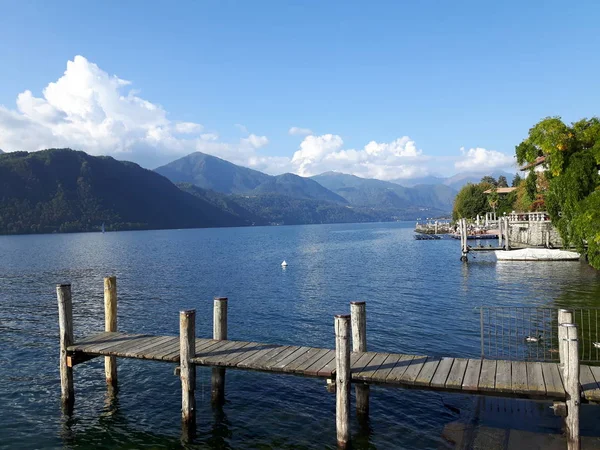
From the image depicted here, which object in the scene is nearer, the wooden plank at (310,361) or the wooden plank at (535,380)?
the wooden plank at (535,380)

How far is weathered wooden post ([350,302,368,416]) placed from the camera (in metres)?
13.5

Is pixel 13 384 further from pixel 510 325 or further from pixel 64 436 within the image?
pixel 510 325

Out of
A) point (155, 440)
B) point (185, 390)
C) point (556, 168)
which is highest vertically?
point (556, 168)

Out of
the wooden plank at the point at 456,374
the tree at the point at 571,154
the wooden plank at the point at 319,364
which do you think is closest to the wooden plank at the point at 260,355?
the wooden plank at the point at 319,364

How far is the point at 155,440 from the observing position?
42.8 ft

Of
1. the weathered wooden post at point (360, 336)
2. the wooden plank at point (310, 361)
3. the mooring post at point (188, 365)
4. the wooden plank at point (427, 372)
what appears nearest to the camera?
the wooden plank at point (427, 372)

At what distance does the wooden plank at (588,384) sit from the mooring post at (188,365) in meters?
10.1

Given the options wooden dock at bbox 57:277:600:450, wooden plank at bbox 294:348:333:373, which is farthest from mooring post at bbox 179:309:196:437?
wooden plank at bbox 294:348:333:373

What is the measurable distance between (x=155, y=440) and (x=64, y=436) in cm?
285

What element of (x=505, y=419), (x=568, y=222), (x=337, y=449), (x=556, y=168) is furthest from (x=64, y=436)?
(x=568, y=222)

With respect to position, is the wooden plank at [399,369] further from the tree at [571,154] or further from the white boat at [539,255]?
the white boat at [539,255]

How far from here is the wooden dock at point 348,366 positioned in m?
10.5

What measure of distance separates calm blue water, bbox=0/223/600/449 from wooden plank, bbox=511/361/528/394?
1.98 meters

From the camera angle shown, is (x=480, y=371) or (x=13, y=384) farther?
(x=13, y=384)
